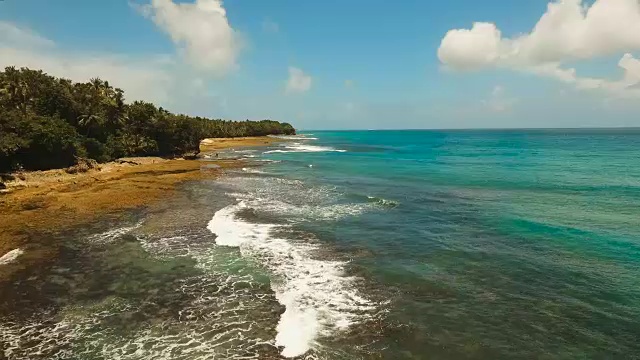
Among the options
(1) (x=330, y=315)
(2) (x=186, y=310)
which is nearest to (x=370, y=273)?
(1) (x=330, y=315)

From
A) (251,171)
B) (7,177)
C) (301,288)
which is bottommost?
(301,288)

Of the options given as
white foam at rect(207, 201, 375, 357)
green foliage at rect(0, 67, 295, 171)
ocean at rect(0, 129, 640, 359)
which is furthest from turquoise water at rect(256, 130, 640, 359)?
green foliage at rect(0, 67, 295, 171)

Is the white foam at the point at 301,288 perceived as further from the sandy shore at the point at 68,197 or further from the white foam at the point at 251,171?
the white foam at the point at 251,171

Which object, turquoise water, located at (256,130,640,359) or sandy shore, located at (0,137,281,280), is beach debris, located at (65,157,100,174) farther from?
turquoise water, located at (256,130,640,359)

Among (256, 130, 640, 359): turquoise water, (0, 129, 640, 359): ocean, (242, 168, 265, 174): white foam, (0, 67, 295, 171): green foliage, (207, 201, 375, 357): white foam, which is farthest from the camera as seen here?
(242, 168, 265, 174): white foam

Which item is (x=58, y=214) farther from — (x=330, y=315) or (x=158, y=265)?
(x=330, y=315)

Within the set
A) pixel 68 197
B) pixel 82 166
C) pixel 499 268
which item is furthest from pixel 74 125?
pixel 499 268

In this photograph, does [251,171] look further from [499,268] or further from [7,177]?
[499,268]

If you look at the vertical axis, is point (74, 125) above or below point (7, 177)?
above
